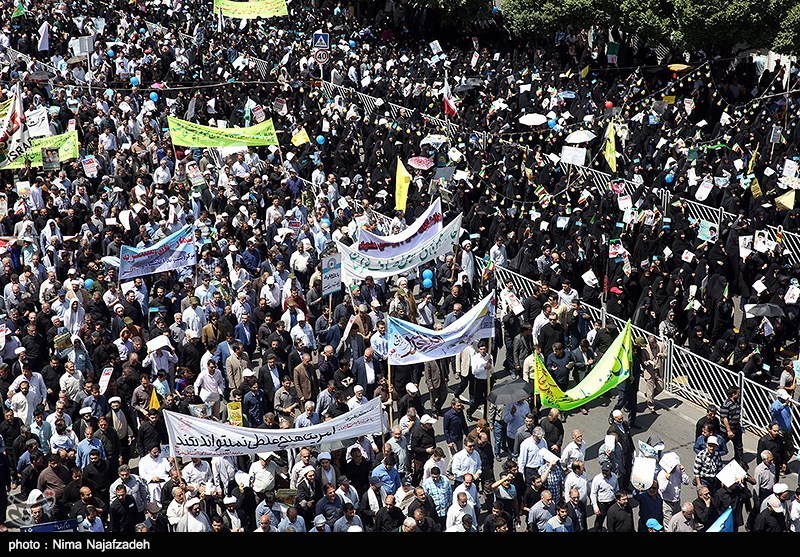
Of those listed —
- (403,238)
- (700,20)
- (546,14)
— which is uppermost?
(700,20)

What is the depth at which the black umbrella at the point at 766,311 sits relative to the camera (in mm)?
18781

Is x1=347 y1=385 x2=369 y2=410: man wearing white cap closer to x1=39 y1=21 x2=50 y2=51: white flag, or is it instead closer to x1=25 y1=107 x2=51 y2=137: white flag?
x1=25 y1=107 x2=51 y2=137: white flag

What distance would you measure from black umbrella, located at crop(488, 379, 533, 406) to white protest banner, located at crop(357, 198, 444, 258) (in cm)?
371

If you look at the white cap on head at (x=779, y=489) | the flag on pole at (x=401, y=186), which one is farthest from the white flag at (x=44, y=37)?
Answer: the white cap on head at (x=779, y=489)

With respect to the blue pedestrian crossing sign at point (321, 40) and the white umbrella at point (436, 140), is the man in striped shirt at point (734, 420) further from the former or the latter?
the blue pedestrian crossing sign at point (321, 40)

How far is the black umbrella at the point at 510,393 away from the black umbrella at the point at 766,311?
4204mm

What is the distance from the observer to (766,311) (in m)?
18.8

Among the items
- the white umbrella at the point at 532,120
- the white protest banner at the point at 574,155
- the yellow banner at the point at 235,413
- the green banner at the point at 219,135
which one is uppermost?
the yellow banner at the point at 235,413

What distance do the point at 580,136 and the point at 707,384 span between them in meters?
9.58

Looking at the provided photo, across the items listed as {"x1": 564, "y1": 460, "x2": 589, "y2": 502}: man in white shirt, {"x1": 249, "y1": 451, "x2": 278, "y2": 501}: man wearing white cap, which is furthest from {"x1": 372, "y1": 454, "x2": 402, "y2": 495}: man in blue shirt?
{"x1": 564, "y1": 460, "x2": 589, "y2": 502}: man in white shirt

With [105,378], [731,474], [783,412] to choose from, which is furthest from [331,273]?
[731,474]

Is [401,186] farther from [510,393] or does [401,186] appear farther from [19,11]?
[19,11]

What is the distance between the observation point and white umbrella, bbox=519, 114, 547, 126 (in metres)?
27.5

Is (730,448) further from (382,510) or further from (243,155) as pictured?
(243,155)
